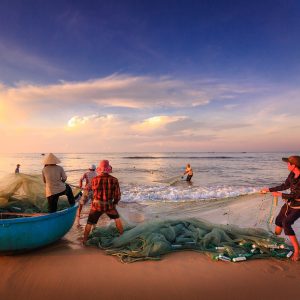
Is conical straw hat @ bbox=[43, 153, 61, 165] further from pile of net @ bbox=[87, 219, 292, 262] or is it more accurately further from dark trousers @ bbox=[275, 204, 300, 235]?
dark trousers @ bbox=[275, 204, 300, 235]

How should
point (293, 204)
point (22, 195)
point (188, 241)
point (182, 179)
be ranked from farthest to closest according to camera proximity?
point (182, 179) < point (22, 195) < point (188, 241) < point (293, 204)

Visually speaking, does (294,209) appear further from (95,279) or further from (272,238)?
(95,279)

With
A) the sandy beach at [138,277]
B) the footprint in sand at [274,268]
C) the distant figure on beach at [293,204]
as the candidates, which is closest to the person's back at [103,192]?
the sandy beach at [138,277]

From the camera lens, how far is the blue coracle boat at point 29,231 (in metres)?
4.85

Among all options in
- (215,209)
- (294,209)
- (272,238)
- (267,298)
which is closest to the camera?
(267,298)

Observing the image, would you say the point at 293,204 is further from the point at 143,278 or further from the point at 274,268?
the point at 143,278

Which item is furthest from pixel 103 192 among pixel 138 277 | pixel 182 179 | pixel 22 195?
pixel 182 179

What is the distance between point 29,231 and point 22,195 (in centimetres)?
221

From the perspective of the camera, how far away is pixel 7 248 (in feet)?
16.2

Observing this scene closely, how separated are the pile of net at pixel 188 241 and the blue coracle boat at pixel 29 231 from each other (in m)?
0.82

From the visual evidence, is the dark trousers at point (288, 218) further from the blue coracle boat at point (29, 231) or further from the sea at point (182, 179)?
the sea at point (182, 179)

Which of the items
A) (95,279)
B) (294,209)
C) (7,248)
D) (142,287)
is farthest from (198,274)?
(7,248)

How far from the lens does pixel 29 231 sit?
5.01m

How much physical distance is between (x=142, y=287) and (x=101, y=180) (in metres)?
2.29
